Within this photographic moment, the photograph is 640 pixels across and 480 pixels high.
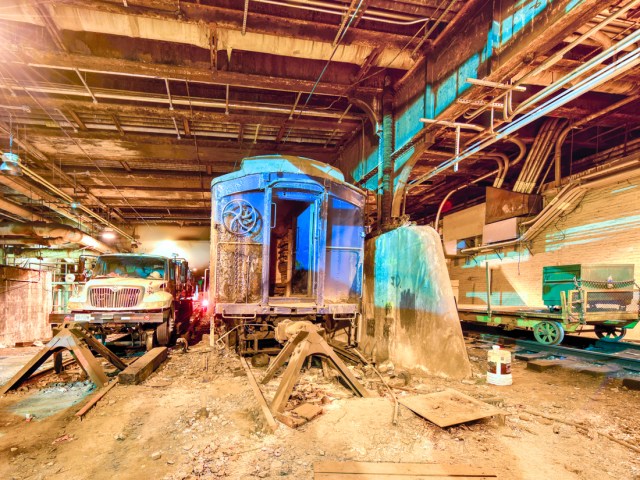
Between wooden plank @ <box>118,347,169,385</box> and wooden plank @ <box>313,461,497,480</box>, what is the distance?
4148mm

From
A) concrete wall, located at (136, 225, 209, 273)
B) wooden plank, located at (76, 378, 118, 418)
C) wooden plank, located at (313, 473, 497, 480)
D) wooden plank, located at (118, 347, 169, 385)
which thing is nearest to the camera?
wooden plank, located at (313, 473, 497, 480)

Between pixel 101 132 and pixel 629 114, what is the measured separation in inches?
575

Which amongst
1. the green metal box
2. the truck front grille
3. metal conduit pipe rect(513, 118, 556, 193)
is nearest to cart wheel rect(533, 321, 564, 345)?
the green metal box

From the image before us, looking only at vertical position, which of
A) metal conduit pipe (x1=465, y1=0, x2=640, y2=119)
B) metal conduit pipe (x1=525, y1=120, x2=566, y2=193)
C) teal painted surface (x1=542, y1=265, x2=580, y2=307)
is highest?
metal conduit pipe (x1=525, y1=120, x2=566, y2=193)

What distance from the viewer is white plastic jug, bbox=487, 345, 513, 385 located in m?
5.68

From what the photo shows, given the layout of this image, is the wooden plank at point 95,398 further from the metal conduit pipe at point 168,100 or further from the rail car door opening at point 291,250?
the metal conduit pipe at point 168,100

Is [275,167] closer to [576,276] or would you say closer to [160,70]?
[160,70]

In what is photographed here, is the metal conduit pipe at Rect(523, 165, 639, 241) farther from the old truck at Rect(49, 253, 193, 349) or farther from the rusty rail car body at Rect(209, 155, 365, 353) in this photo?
the old truck at Rect(49, 253, 193, 349)

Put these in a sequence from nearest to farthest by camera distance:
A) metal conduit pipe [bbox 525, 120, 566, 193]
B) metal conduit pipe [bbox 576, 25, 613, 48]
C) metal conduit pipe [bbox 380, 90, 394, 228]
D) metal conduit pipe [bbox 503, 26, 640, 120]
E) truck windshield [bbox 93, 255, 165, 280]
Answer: metal conduit pipe [bbox 503, 26, 640, 120], metal conduit pipe [bbox 576, 25, 613, 48], metal conduit pipe [bbox 380, 90, 394, 228], metal conduit pipe [bbox 525, 120, 566, 193], truck windshield [bbox 93, 255, 165, 280]

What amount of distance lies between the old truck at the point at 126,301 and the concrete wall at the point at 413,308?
5.26 metres

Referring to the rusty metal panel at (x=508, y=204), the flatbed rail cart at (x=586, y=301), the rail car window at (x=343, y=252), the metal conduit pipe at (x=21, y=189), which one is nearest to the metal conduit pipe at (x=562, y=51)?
the rail car window at (x=343, y=252)

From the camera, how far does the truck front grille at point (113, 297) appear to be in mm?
8227

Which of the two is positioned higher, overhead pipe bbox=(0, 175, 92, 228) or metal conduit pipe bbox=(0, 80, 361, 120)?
metal conduit pipe bbox=(0, 80, 361, 120)

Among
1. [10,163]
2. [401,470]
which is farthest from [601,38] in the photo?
[10,163]
